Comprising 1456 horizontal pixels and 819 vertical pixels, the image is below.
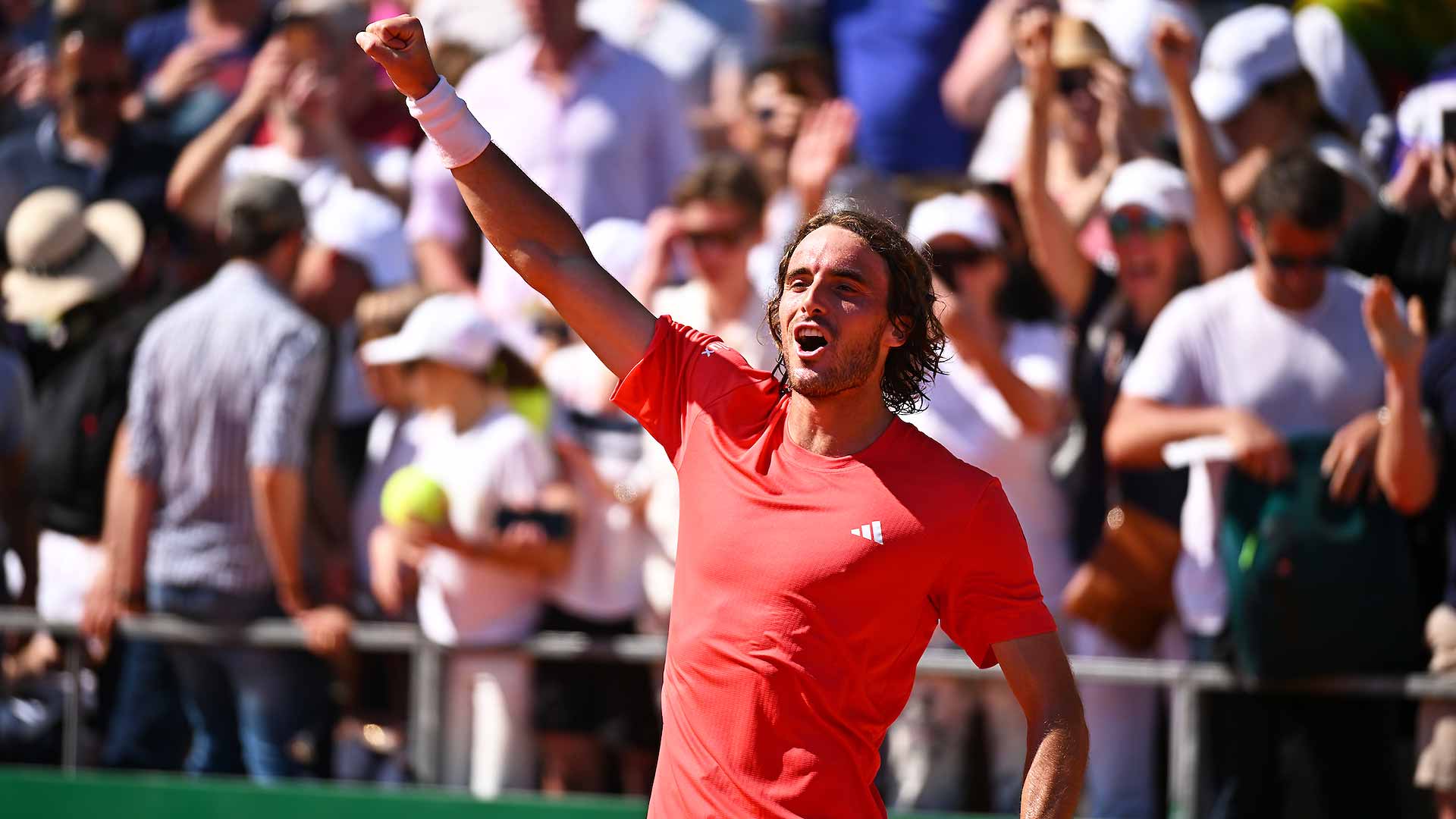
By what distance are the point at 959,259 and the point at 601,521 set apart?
154 cm

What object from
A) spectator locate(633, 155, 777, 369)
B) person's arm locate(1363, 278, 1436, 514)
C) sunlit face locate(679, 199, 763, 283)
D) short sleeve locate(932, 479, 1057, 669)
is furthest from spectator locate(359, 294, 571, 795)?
short sleeve locate(932, 479, 1057, 669)

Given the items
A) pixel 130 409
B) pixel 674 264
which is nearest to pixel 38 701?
pixel 130 409

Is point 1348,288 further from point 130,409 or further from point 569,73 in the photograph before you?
point 130,409

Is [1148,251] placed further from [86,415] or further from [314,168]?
[86,415]

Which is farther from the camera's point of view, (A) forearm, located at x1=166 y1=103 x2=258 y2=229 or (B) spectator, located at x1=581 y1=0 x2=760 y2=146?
(A) forearm, located at x1=166 y1=103 x2=258 y2=229

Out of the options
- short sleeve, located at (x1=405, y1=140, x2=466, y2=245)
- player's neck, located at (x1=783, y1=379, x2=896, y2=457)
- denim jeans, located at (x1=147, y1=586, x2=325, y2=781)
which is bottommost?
denim jeans, located at (x1=147, y1=586, x2=325, y2=781)

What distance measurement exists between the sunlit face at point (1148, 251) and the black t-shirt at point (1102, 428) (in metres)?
0.10

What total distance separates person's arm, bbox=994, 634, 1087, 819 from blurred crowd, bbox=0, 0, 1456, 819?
2.14m

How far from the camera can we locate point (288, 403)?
7.18m

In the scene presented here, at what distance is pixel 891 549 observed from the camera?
3604 millimetres

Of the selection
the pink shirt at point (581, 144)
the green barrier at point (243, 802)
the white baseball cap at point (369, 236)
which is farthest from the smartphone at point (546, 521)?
the white baseball cap at point (369, 236)

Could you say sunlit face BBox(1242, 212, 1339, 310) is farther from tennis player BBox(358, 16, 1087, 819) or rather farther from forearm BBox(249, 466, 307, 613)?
forearm BBox(249, 466, 307, 613)

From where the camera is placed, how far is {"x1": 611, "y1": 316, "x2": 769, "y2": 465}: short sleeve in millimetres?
3941

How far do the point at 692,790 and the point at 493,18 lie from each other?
5.49 metres
